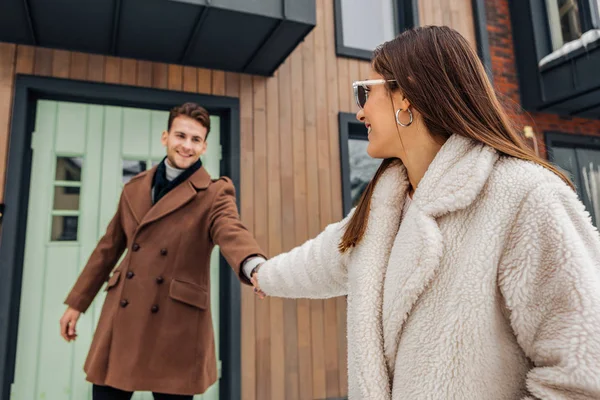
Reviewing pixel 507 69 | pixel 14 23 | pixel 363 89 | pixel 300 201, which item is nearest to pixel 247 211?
pixel 300 201

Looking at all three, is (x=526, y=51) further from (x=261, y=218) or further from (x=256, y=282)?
(x=256, y=282)

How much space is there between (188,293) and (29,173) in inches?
81.5

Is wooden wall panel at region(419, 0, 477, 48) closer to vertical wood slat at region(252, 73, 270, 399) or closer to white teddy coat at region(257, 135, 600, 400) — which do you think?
vertical wood slat at region(252, 73, 270, 399)

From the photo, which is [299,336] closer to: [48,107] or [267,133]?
[267,133]

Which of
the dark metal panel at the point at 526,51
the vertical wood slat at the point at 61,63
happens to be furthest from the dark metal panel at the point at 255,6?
the dark metal panel at the point at 526,51

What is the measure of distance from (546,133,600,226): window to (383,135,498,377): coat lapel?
15.1 ft

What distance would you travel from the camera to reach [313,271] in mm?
1502

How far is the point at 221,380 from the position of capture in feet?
10.9

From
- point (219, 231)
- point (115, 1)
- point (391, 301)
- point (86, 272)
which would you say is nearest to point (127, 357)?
point (86, 272)

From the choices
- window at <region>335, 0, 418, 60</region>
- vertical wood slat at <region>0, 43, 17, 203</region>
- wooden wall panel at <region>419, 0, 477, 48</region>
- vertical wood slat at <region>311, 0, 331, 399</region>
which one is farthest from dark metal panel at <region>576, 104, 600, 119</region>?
vertical wood slat at <region>0, 43, 17, 203</region>

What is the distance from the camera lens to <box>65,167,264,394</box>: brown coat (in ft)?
6.33

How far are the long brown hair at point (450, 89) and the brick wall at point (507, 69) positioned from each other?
13.4ft

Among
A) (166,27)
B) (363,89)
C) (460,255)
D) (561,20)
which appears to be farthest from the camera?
(561,20)

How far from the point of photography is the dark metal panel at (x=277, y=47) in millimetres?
3018
